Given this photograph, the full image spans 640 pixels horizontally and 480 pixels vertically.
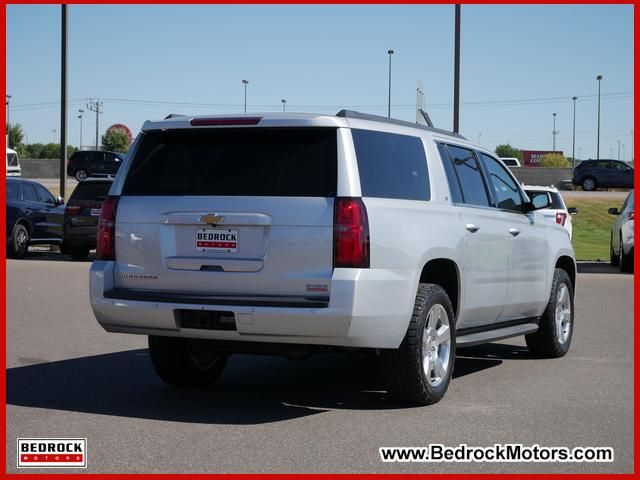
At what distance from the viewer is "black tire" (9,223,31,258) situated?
81.1ft

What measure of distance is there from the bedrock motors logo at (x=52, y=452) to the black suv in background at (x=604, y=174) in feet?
161

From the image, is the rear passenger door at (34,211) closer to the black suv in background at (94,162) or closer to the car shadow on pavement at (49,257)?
the car shadow on pavement at (49,257)

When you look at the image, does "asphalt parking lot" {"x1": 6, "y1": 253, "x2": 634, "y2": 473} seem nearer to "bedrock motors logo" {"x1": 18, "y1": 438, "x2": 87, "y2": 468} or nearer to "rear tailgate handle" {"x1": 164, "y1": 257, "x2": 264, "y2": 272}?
"bedrock motors logo" {"x1": 18, "y1": 438, "x2": 87, "y2": 468}

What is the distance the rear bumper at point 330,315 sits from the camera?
7246 millimetres

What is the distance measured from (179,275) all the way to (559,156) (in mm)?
140885

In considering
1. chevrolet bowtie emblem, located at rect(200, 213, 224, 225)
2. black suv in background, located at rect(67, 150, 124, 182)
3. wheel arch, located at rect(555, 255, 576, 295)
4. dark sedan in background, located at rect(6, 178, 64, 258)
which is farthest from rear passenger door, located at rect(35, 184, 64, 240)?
black suv in background, located at rect(67, 150, 124, 182)

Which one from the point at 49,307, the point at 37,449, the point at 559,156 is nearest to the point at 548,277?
the point at 37,449

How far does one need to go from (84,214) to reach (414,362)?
17.4 meters

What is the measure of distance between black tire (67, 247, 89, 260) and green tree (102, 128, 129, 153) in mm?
107787

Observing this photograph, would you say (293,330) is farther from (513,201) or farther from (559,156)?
(559,156)

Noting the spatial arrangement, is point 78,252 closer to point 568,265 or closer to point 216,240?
point 568,265

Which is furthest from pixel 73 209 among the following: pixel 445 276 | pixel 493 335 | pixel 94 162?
pixel 94 162

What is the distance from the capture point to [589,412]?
7.81 metres

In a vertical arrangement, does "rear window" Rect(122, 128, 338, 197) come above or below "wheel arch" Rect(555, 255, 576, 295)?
above
